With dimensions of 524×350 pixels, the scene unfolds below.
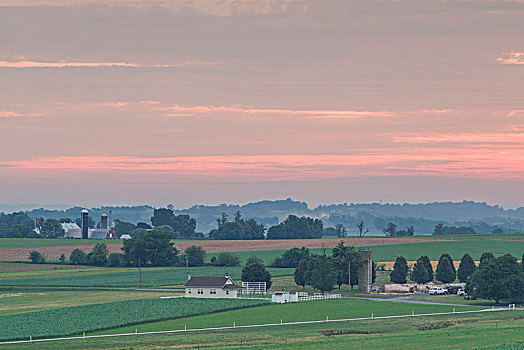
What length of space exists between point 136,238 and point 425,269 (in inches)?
2907

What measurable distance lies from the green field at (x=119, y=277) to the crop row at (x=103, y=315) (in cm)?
3136

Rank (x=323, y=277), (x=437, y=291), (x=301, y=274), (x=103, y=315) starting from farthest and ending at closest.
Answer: (x=301, y=274) → (x=323, y=277) → (x=437, y=291) → (x=103, y=315)

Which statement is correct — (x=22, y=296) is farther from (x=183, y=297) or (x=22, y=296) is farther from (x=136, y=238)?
(x=136, y=238)

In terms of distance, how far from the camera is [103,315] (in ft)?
301

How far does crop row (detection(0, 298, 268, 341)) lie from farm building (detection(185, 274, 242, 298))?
4.55 metres

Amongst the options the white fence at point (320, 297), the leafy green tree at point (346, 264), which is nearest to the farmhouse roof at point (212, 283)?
the white fence at point (320, 297)

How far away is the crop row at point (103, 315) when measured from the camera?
7988 centimetres

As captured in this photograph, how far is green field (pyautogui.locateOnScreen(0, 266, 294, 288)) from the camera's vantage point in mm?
138625

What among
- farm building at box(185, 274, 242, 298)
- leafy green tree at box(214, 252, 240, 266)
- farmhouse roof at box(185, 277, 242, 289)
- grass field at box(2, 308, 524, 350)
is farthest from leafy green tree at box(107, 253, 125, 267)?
grass field at box(2, 308, 524, 350)

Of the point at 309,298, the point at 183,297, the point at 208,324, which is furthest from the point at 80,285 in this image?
the point at 208,324

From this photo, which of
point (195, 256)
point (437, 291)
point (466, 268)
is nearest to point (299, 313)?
point (437, 291)

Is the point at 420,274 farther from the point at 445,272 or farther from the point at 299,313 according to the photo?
the point at 299,313

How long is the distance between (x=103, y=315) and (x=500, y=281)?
164 ft

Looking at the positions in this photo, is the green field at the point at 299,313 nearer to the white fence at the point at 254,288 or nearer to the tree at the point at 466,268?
the white fence at the point at 254,288
